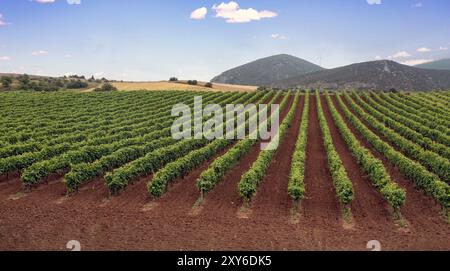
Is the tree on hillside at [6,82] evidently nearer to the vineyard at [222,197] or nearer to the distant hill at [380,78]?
the vineyard at [222,197]

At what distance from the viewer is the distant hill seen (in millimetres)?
153000

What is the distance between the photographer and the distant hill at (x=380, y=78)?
153000 mm

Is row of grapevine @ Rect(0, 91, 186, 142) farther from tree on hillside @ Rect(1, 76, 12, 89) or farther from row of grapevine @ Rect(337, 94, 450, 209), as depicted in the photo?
tree on hillside @ Rect(1, 76, 12, 89)

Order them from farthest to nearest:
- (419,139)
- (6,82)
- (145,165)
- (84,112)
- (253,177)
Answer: (6,82) → (84,112) → (419,139) → (145,165) → (253,177)

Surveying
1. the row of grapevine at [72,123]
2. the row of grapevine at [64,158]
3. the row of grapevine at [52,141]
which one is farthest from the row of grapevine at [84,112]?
the row of grapevine at [64,158]

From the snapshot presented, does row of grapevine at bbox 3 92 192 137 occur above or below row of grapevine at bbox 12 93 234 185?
above

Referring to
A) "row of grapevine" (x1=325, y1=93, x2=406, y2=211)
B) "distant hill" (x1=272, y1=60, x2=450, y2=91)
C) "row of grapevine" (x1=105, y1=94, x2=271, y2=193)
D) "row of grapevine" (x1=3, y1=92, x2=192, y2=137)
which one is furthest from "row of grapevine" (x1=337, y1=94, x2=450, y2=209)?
"distant hill" (x1=272, y1=60, x2=450, y2=91)

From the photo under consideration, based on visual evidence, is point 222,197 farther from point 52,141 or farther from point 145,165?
point 52,141

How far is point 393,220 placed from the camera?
56.7ft

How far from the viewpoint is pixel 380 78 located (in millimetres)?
157625

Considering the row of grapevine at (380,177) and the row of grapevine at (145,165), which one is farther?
the row of grapevine at (145,165)

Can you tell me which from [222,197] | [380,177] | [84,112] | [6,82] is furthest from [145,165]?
[6,82]

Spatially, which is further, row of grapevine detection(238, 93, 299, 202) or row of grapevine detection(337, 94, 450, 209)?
row of grapevine detection(238, 93, 299, 202)
